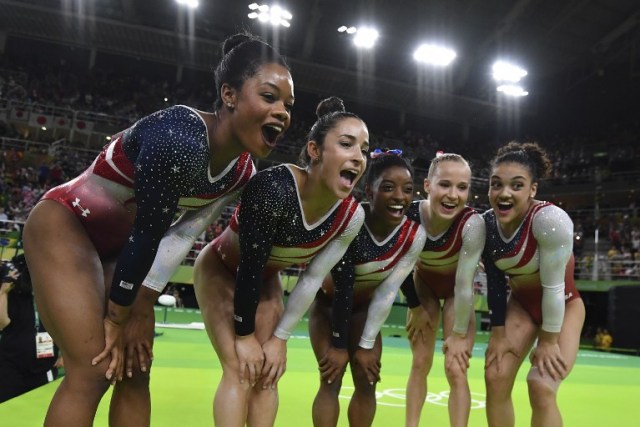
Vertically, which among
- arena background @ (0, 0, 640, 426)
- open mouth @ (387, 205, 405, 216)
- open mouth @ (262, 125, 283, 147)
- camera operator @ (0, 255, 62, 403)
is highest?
arena background @ (0, 0, 640, 426)

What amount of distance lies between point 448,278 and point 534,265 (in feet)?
2.87

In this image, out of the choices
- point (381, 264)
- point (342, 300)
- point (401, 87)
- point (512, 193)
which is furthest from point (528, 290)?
point (401, 87)

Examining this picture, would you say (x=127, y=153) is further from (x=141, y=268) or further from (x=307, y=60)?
(x=307, y=60)

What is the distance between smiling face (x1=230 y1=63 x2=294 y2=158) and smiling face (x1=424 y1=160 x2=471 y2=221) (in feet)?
5.40

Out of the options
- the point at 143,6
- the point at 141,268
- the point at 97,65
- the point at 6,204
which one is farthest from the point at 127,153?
the point at 97,65

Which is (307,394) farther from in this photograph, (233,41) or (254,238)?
(233,41)

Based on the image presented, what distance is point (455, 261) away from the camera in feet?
13.5

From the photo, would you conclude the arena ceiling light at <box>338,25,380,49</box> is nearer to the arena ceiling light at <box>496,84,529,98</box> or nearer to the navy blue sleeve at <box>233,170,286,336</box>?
the arena ceiling light at <box>496,84,529,98</box>

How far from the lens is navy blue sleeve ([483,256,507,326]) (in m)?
3.65

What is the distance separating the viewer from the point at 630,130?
25.2 metres

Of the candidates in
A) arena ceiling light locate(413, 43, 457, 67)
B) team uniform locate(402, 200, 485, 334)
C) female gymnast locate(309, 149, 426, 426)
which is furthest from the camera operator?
arena ceiling light locate(413, 43, 457, 67)

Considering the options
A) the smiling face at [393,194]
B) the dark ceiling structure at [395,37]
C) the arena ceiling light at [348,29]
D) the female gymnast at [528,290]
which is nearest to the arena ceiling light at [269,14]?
the dark ceiling structure at [395,37]

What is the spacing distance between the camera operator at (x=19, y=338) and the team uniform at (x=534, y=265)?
3.54 metres

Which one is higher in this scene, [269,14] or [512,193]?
[269,14]
